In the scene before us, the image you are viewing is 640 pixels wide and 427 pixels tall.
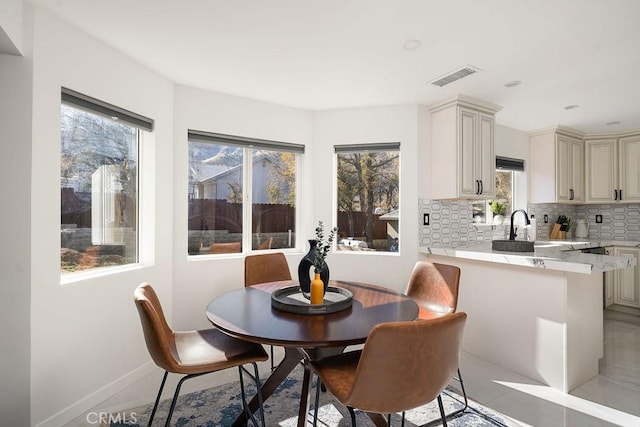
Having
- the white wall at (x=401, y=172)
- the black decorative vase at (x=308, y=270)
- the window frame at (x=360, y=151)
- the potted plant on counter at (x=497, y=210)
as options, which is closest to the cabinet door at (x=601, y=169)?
the potted plant on counter at (x=497, y=210)

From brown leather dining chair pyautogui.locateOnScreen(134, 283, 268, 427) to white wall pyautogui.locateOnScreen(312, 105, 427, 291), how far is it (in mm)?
1832

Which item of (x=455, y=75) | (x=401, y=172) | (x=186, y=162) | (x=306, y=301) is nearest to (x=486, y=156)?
(x=401, y=172)

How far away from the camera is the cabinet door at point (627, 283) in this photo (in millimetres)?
4211

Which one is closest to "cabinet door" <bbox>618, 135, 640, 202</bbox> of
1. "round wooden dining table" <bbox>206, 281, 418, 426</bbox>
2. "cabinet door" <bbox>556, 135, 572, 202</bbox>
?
"cabinet door" <bbox>556, 135, 572, 202</bbox>

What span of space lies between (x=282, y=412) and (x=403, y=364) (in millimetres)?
1206

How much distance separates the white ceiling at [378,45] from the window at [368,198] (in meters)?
0.61

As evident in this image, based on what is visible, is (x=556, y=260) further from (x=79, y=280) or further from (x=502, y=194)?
(x=79, y=280)

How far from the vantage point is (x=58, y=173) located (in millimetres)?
2012

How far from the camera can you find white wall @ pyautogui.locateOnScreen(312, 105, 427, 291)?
11.3 feet

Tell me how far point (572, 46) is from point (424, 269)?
1869 millimetres

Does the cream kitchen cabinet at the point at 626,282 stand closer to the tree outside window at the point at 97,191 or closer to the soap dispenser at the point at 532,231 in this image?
the soap dispenser at the point at 532,231

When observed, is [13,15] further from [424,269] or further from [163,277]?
[424,269]

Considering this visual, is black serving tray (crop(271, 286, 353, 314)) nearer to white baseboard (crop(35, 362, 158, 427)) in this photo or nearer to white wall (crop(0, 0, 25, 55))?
white baseboard (crop(35, 362, 158, 427))

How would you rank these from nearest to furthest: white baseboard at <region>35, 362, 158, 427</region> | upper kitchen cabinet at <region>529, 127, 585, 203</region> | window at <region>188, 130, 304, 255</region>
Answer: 1. white baseboard at <region>35, 362, 158, 427</region>
2. window at <region>188, 130, 304, 255</region>
3. upper kitchen cabinet at <region>529, 127, 585, 203</region>
